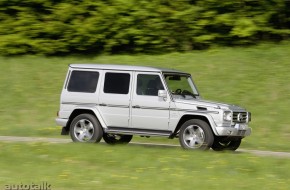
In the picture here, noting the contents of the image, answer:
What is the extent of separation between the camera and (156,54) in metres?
24.9

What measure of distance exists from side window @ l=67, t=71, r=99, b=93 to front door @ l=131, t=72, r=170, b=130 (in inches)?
41.0

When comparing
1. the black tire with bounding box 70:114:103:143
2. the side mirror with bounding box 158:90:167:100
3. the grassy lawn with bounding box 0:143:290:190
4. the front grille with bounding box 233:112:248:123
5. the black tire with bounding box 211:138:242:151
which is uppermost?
the side mirror with bounding box 158:90:167:100

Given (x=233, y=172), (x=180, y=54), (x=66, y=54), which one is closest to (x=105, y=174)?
(x=233, y=172)

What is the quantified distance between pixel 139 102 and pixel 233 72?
8.45m

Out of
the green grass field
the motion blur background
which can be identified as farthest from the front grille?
the motion blur background

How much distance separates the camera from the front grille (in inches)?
550

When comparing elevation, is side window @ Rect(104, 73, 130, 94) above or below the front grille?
above

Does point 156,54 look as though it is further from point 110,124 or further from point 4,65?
point 110,124

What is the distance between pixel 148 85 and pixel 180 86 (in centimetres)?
80

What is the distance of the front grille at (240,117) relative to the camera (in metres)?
14.0

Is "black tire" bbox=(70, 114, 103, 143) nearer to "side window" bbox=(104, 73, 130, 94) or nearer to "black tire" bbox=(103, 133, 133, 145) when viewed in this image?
"side window" bbox=(104, 73, 130, 94)

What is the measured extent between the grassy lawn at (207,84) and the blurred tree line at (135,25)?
20.5 inches

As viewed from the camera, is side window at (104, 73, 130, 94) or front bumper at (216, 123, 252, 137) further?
side window at (104, 73, 130, 94)

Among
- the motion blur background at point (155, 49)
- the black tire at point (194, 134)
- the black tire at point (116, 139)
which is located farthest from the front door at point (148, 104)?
the motion blur background at point (155, 49)
